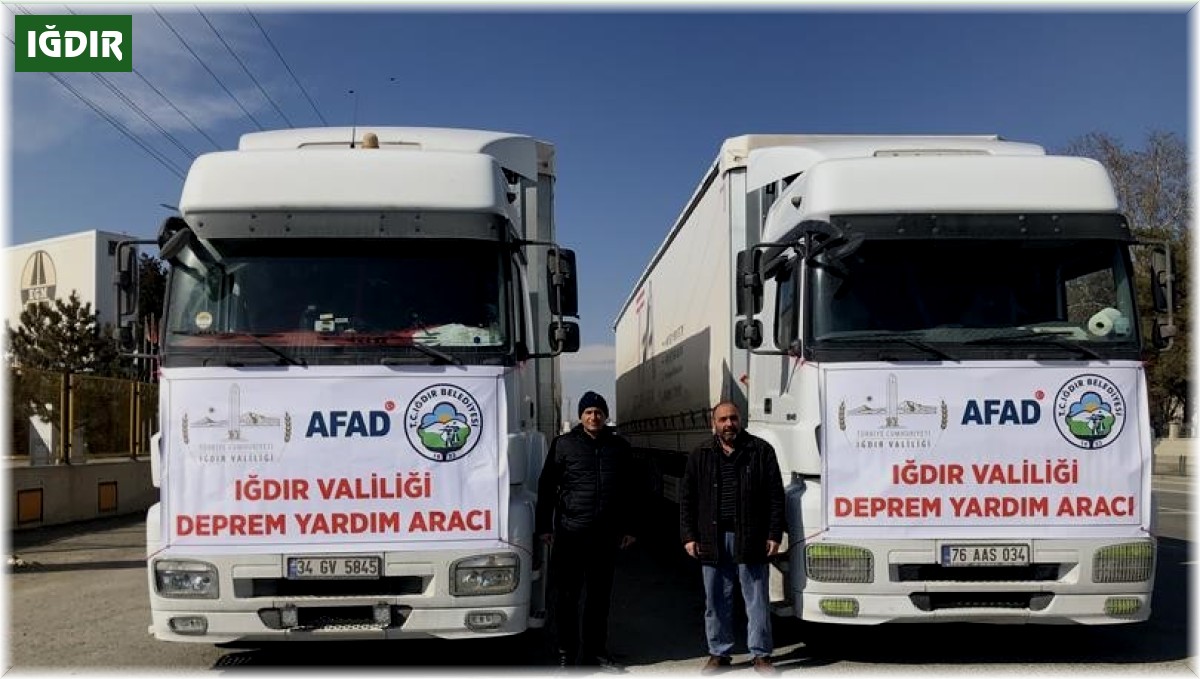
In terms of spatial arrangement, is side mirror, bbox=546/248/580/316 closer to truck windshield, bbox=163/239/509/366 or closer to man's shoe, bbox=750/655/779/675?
truck windshield, bbox=163/239/509/366

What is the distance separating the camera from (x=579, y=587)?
22.2ft

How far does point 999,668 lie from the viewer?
647cm

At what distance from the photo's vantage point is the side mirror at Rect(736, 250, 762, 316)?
688 cm

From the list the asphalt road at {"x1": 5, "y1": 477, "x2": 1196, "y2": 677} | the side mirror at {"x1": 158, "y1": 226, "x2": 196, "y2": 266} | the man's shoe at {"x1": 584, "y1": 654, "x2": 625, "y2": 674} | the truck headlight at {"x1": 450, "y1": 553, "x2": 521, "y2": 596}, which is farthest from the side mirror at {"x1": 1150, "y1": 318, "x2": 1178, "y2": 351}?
the side mirror at {"x1": 158, "y1": 226, "x2": 196, "y2": 266}

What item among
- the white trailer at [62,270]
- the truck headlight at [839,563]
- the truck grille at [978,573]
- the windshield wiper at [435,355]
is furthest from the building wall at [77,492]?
the white trailer at [62,270]

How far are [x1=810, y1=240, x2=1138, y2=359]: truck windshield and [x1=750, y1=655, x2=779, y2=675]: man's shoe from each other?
1970mm

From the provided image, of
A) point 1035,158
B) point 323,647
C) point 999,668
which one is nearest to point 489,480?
point 323,647

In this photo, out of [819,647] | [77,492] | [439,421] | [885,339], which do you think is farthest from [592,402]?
[77,492]

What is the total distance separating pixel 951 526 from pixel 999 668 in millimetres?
1020

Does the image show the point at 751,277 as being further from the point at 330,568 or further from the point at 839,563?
the point at 330,568

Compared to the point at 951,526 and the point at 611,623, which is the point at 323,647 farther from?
the point at 951,526

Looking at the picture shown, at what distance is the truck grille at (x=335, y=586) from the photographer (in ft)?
19.6

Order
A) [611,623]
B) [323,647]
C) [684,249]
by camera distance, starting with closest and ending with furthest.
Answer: [323,647] < [611,623] < [684,249]

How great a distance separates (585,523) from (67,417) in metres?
11.5
